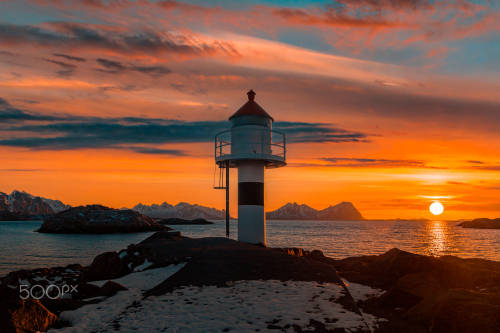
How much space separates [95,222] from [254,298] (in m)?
86.0

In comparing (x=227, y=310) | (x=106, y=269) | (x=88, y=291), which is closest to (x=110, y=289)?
(x=88, y=291)

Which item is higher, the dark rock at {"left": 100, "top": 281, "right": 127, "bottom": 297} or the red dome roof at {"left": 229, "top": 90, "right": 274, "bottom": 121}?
the red dome roof at {"left": 229, "top": 90, "right": 274, "bottom": 121}

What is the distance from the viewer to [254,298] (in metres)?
10.3

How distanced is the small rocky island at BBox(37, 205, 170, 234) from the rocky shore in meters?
74.1

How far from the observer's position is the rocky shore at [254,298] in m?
8.48

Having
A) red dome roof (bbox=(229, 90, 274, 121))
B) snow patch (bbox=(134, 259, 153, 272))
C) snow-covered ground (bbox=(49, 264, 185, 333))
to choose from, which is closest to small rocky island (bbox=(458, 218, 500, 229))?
red dome roof (bbox=(229, 90, 274, 121))

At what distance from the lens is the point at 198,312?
30.1ft

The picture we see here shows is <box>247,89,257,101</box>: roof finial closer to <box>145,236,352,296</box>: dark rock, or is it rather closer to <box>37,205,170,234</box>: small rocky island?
<box>145,236,352,296</box>: dark rock

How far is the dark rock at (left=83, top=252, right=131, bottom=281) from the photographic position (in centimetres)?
1669

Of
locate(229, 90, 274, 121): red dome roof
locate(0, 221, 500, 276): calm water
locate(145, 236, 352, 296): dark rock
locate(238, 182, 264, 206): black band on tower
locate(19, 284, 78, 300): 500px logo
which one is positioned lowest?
locate(0, 221, 500, 276): calm water

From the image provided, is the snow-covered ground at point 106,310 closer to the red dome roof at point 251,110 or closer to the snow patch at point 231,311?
the snow patch at point 231,311

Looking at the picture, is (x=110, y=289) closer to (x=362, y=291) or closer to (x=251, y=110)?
(x=362, y=291)

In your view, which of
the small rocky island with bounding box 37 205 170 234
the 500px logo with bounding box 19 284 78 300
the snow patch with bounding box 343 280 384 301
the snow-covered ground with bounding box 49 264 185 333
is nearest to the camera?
the snow-covered ground with bounding box 49 264 185 333

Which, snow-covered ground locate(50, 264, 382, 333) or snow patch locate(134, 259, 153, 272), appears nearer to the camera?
snow-covered ground locate(50, 264, 382, 333)
